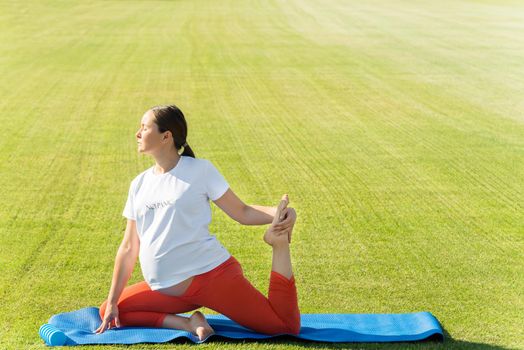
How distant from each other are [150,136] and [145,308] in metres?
1.03

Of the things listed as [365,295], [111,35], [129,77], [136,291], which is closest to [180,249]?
[136,291]

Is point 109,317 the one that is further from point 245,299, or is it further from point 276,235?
point 276,235

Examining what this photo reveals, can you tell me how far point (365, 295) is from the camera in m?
6.40

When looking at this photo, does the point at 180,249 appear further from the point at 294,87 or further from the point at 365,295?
the point at 294,87

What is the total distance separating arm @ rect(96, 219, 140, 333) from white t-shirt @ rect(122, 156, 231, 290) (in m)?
0.08

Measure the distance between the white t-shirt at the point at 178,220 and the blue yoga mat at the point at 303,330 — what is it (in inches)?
13.9

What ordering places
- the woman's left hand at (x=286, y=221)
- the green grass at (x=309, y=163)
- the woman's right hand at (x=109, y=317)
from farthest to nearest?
the green grass at (x=309, y=163)
the woman's right hand at (x=109, y=317)
the woman's left hand at (x=286, y=221)

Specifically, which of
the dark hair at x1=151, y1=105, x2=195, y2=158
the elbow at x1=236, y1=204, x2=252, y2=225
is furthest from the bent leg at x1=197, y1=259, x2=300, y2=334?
the dark hair at x1=151, y1=105, x2=195, y2=158

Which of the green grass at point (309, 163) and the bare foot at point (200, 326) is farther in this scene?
the green grass at point (309, 163)

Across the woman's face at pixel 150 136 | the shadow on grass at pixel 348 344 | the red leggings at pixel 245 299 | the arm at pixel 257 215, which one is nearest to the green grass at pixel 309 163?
the shadow on grass at pixel 348 344

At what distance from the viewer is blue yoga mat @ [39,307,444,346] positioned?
532 cm

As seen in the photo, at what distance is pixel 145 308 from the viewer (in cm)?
551

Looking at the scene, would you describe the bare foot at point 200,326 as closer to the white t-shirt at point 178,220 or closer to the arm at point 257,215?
the white t-shirt at point 178,220

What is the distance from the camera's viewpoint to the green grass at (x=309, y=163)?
650 centimetres
